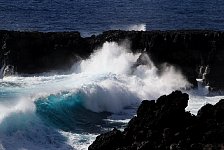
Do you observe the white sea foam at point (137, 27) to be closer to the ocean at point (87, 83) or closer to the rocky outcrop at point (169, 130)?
the ocean at point (87, 83)

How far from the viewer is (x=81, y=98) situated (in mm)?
50094

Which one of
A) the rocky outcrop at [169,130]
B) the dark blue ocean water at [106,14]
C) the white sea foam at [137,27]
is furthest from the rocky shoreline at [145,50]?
the rocky outcrop at [169,130]

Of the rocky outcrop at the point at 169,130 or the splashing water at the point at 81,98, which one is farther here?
the splashing water at the point at 81,98

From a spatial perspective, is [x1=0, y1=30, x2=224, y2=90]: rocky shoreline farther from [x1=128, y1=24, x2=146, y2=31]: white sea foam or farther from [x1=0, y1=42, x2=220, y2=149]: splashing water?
[x1=128, y1=24, x2=146, y2=31]: white sea foam

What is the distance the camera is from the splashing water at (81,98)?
40.5 m

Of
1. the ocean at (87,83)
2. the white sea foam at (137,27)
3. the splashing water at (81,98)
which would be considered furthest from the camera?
the white sea foam at (137,27)

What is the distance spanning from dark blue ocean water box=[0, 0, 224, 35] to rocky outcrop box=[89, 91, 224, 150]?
3872cm

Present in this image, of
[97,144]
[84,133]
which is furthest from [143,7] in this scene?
[97,144]

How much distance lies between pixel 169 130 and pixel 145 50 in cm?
2867

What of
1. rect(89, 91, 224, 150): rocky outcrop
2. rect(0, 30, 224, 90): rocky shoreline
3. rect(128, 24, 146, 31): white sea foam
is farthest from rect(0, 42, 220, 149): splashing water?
rect(128, 24, 146, 31): white sea foam

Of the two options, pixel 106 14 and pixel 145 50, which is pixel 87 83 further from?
pixel 106 14

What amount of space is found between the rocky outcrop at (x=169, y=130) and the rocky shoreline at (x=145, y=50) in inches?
949

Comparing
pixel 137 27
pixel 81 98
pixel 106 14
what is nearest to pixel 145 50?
pixel 81 98

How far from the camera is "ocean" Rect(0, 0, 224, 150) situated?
136 ft
